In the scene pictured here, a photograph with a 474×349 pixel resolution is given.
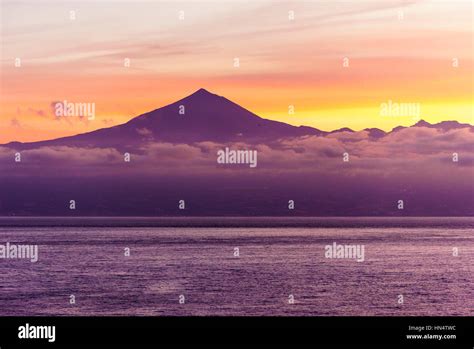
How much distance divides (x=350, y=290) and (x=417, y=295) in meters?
7.12

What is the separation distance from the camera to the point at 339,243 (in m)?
185

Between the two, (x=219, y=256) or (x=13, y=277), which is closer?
(x=13, y=277)

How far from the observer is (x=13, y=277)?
100625mm

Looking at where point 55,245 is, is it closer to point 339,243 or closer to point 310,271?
point 339,243
